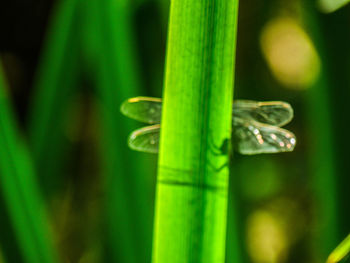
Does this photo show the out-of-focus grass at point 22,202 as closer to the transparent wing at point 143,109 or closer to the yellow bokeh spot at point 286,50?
the transparent wing at point 143,109

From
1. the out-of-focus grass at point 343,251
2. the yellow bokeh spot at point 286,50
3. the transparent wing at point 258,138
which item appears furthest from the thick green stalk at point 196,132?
the yellow bokeh spot at point 286,50

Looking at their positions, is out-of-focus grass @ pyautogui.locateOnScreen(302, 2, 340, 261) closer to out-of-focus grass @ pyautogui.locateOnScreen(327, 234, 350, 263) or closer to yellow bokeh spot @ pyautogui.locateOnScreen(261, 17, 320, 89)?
out-of-focus grass @ pyautogui.locateOnScreen(327, 234, 350, 263)

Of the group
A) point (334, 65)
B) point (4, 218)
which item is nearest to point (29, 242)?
point (4, 218)

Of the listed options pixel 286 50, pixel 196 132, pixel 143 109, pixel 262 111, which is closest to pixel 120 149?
pixel 143 109

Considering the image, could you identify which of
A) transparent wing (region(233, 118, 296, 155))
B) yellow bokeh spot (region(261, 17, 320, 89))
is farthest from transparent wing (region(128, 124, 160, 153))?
yellow bokeh spot (region(261, 17, 320, 89))

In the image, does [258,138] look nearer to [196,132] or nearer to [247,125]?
[247,125]

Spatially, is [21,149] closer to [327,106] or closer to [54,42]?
[54,42]
